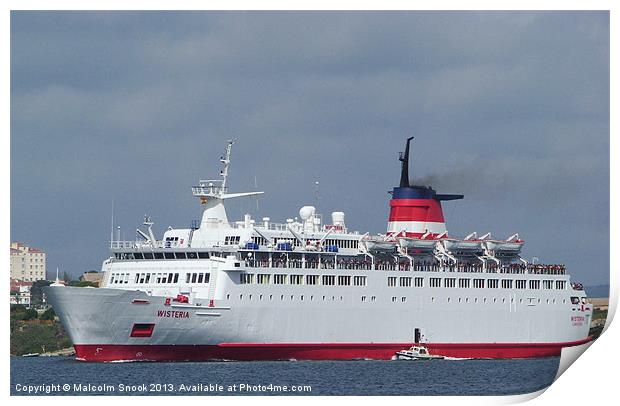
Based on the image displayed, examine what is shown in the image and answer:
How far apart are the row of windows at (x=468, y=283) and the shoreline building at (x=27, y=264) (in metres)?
37.0

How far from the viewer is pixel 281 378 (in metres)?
49.3

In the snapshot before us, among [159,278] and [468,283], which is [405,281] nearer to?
[468,283]

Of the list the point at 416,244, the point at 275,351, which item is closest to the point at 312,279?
the point at 275,351

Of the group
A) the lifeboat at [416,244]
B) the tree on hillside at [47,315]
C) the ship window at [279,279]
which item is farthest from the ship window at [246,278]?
the tree on hillside at [47,315]

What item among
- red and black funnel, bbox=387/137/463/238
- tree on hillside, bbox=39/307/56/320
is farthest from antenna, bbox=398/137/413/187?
tree on hillside, bbox=39/307/56/320

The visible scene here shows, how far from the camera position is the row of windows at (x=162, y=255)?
188ft

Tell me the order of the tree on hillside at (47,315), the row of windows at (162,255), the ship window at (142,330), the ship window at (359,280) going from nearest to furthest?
the ship window at (142,330), the row of windows at (162,255), the ship window at (359,280), the tree on hillside at (47,315)

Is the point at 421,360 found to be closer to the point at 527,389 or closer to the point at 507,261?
the point at 507,261

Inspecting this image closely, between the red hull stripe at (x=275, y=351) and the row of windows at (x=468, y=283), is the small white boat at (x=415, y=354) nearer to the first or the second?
the red hull stripe at (x=275, y=351)

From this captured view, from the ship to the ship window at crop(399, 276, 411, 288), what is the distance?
0.13ft

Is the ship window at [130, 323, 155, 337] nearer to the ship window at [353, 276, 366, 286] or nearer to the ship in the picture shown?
the ship

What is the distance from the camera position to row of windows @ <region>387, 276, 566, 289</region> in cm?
6084
